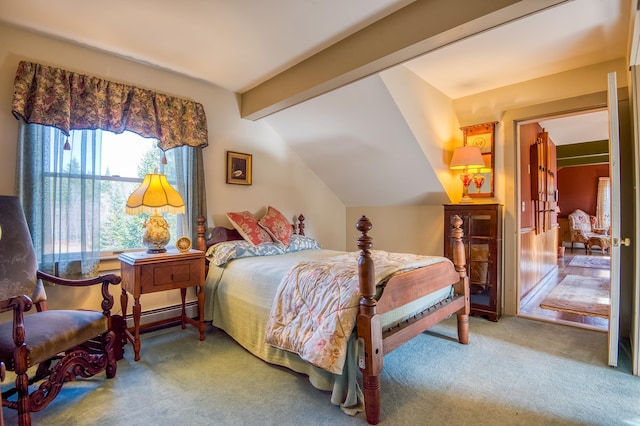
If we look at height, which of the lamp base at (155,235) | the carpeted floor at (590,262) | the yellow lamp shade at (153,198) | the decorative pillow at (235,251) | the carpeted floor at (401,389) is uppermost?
the yellow lamp shade at (153,198)

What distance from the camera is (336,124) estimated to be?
11.4ft

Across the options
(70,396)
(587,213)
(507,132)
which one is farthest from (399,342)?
(587,213)

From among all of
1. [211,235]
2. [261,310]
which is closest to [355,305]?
[261,310]

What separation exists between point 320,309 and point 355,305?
244 millimetres

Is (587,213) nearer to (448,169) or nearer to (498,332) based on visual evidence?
(448,169)

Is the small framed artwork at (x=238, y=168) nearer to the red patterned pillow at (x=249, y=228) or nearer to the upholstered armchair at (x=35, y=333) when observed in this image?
the red patterned pillow at (x=249, y=228)

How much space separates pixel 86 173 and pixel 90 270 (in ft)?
2.67

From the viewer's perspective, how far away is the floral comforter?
177 centimetres

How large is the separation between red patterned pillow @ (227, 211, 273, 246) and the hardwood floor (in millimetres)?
2888

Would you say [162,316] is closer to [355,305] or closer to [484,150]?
[355,305]

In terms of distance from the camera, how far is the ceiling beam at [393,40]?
185 cm

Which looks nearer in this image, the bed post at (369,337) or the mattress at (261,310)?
the bed post at (369,337)

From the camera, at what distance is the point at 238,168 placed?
3629mm

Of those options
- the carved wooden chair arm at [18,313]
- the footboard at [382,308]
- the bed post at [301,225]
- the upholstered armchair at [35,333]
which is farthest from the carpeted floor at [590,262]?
the carved wooden chair arm at [18,313]
